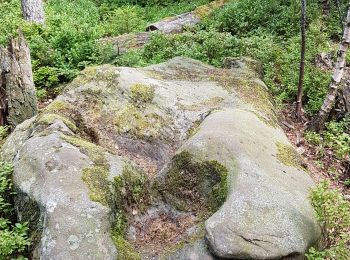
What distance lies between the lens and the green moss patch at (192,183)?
14.8 feet

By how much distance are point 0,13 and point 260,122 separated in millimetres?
11673

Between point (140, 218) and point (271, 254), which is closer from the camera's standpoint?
point (271, 254)

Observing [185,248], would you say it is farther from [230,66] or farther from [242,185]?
[230,66]

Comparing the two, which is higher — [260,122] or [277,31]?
[260,122]

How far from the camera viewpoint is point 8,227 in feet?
14.1

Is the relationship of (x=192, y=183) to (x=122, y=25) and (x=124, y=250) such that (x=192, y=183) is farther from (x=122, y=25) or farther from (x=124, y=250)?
(x=122, y=25)

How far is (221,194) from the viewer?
437 centimetres

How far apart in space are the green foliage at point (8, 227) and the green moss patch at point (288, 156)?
121 inches

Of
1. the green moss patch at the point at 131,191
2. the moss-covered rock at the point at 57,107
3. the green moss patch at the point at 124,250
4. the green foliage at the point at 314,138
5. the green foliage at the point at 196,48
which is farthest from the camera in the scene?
the green foliage at the point at 196,48

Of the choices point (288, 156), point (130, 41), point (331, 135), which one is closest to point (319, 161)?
point (331, 135)

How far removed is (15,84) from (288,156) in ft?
14.4

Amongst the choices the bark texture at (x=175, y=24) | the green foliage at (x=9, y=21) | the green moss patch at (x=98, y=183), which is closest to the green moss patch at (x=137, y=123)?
the green moss patch at (x=98, y=183)

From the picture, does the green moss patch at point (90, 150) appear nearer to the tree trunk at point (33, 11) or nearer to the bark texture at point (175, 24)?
the tree trunk at point (33, 11)

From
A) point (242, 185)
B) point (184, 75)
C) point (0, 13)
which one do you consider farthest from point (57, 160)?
point (0, 13)
